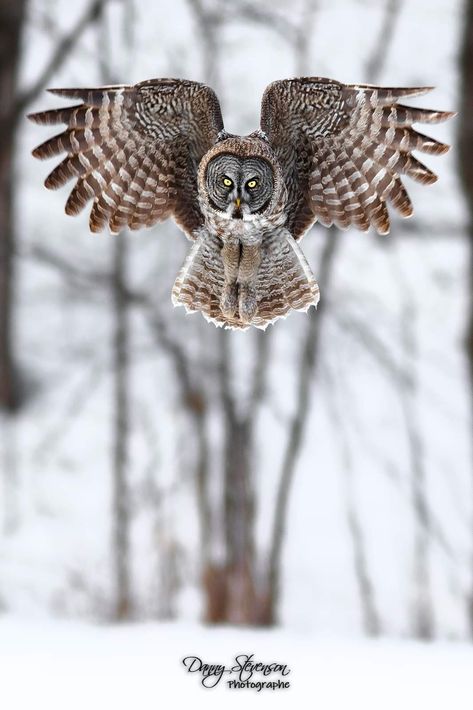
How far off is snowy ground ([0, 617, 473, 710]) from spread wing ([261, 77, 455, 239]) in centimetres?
246

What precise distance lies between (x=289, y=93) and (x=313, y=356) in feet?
18.2

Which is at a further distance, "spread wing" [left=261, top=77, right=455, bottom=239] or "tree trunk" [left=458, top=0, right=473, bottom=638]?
"tree trunk" [left=458, top=0, right=473, bottom=638]

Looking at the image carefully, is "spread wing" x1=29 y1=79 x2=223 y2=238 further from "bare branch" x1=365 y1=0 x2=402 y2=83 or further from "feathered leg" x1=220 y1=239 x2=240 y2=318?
"bare branch" x1=365 y1=0 x2=402 y2=83

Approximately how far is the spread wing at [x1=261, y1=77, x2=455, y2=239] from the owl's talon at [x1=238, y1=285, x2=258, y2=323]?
0.47 m

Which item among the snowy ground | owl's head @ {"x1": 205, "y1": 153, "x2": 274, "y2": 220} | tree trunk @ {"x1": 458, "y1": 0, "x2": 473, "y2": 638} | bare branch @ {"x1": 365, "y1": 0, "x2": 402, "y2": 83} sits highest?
bare branch @ {"x1": 365, "y1": 0, "x2": 402, "y2": 83}

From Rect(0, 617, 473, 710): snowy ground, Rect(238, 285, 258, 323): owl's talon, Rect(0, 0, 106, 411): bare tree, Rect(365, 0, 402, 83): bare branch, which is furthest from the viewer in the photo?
Rect(0, 0, 106, 411): bare tree

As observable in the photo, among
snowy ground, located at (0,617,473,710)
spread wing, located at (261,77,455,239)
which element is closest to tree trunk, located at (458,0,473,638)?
snowy ground, located at (0,617,473,710)

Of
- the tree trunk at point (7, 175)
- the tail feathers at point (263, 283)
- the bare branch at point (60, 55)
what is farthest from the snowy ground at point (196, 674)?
the bare branch at point (60, 55)

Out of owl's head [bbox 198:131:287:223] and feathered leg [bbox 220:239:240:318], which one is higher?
owl's head [bbox 198:131:287:223]

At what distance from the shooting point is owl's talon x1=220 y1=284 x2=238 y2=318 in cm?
429

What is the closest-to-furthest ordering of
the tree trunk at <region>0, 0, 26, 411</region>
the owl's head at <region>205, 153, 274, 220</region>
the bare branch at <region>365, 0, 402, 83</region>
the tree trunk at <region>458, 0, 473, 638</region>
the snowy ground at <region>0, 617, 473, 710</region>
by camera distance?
1. the owl's head at <region>205, 153, 274, 220</region>
2. the snowy ground at <region>0, 617, 473, 710</region>
3. the tree trunk at <region>458, 0, 473, 638</region>
4. the bare branch at <region>365, 0, 402, 83</region>
5. the tree trunk at <region>0, 0, 26, 411</region>

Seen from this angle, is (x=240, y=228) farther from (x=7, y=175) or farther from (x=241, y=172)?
(x=7, y=175)

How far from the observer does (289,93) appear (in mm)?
4367

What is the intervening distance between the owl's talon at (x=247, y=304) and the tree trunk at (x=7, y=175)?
20.9 ft
